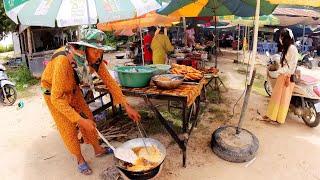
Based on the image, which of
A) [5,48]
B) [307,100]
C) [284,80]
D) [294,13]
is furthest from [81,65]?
[5,48]

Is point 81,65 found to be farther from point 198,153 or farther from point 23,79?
point 23,79

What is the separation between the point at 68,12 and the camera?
321 centimetres

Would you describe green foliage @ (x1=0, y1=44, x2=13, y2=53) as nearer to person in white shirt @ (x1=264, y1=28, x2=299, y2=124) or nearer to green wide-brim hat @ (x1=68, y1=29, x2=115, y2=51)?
green wide-brim hat @ (x1=68, y1=29, x2=115, y2=51)

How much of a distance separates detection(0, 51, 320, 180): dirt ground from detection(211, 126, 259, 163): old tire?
9 centimetres

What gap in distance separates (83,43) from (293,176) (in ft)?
10.1

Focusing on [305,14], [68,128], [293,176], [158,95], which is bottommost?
[293,176]

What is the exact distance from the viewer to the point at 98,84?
14.4 ft

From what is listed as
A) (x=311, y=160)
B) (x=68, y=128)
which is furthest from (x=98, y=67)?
(x=311, y=160)

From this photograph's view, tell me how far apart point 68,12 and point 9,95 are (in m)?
4.78

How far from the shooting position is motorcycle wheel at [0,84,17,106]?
6.88 m

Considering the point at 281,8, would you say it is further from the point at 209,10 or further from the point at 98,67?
the point at 98,67

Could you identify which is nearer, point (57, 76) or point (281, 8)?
point (57, 76)

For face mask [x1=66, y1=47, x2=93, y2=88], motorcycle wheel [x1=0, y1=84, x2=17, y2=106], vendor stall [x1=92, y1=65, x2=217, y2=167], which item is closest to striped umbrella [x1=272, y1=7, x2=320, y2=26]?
vendor stall [x1=92, y1=65, x2=217, y2=167]

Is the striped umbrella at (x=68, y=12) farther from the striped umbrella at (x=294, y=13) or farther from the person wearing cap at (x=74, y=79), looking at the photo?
the striped umbrella at (x=294, y=13)
